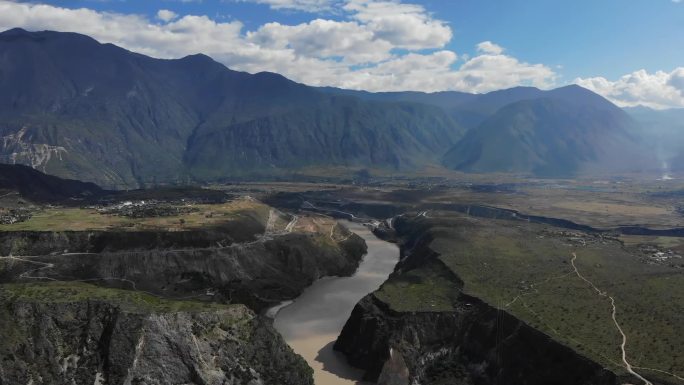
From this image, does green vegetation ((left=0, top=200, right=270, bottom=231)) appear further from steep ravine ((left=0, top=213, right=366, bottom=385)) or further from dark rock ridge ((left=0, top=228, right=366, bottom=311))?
steep ravine ((left=0, top=213, right=366, bottom=385))

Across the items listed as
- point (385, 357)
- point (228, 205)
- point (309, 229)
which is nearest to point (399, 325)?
point (385, 357)

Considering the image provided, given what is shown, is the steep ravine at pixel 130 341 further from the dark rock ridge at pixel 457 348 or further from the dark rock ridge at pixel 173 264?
the dark rock ridge at pixel 457 348

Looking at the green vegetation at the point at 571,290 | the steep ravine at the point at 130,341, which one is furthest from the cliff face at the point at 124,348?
the green vegetation at the point at 571,290

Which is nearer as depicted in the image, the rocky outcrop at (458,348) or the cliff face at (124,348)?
the cliff face at (124,348)

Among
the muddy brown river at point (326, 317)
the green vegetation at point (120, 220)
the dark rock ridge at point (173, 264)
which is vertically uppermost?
the green vegetation at point (120, 220)

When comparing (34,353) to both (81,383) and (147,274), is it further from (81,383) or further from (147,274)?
A: (147,274)

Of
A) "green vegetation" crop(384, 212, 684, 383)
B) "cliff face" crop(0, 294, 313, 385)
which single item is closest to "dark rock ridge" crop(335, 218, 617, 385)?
"green vegetation" crop(384, 212, 684, 383)

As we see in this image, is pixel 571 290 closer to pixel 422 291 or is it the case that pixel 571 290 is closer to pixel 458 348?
pixel 458 348
